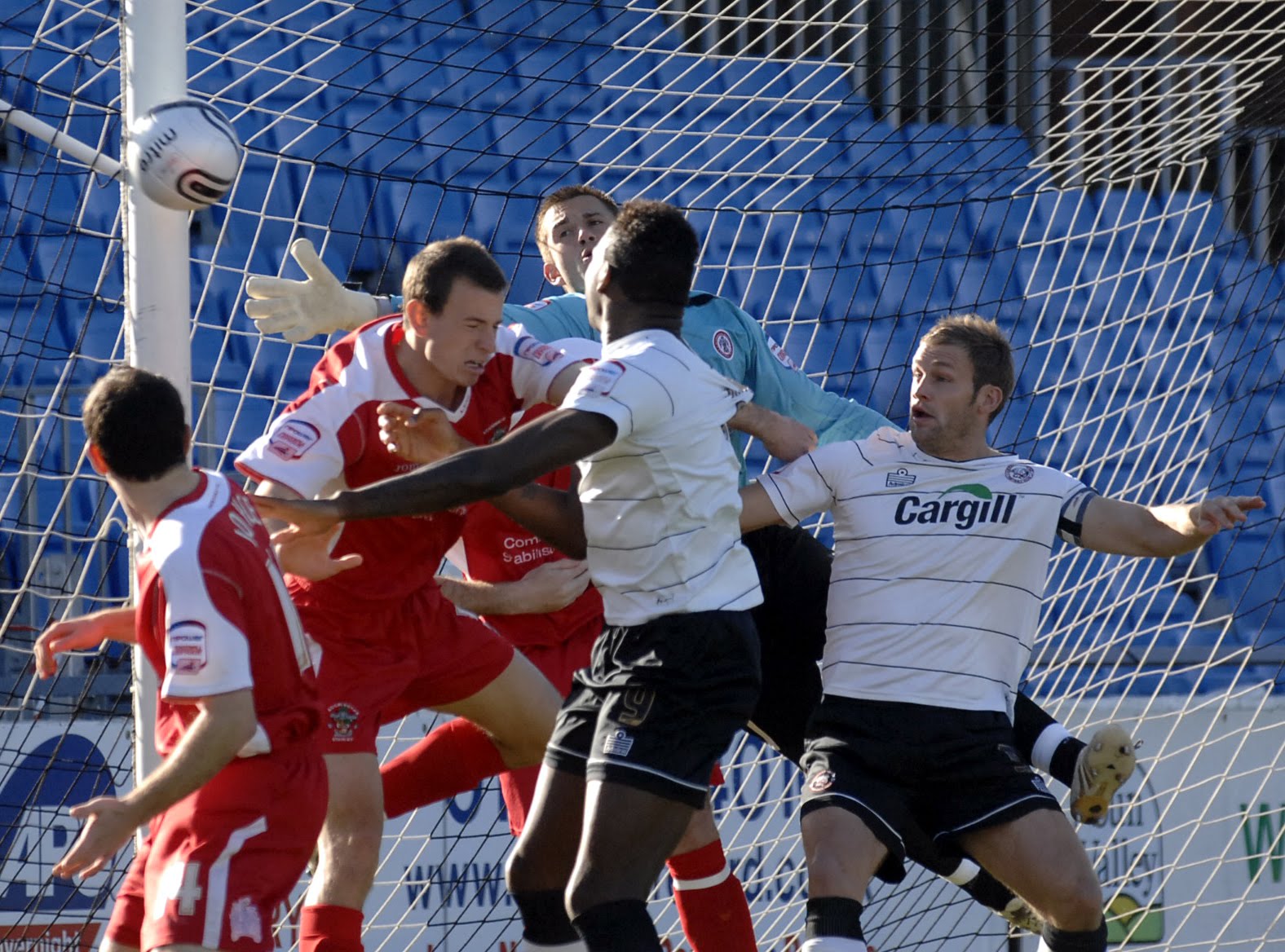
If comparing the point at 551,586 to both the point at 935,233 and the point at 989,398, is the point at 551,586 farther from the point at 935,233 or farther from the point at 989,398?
the point at 935,233

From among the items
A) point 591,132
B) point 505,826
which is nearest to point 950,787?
point 505,826

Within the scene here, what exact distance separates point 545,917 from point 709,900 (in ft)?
2.09

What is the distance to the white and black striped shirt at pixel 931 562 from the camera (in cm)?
340

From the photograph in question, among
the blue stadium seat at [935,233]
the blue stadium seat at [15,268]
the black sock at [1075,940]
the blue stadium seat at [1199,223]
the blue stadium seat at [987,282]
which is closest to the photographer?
the black sock at [1075,940]

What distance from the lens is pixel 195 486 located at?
2.63m

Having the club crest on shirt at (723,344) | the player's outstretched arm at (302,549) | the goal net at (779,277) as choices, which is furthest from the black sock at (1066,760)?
the player's outstretched arm at (302,549)

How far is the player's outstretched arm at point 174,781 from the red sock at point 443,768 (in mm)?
1180

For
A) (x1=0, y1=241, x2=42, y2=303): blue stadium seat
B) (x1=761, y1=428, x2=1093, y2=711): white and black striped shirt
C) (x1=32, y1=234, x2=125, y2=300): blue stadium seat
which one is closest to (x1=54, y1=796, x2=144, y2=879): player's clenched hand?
(x1=761, y1=428, x2=1093, y2=711): white and black striped shirt

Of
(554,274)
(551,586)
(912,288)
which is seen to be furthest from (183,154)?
(912,288)

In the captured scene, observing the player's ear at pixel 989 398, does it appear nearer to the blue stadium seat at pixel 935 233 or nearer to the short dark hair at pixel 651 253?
the short dark hair at pixel 651 253

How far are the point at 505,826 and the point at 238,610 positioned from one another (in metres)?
2.52

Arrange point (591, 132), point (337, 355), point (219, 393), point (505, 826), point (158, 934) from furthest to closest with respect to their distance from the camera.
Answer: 1. point (591, 132)
2. point (219, 393)
3. point (505, 826)
4. point (337, 355)
5. point (158, 934)

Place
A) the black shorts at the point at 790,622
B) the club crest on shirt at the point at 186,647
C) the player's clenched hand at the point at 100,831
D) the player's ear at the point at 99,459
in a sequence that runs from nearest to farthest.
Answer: the player's clenched hand at the point at 100,831, the club crest on shirt at the point at 186,647, the player's ear at the point at 99,459, the black shorts at the point at 790,622

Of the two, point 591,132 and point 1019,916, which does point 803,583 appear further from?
point 591,132
